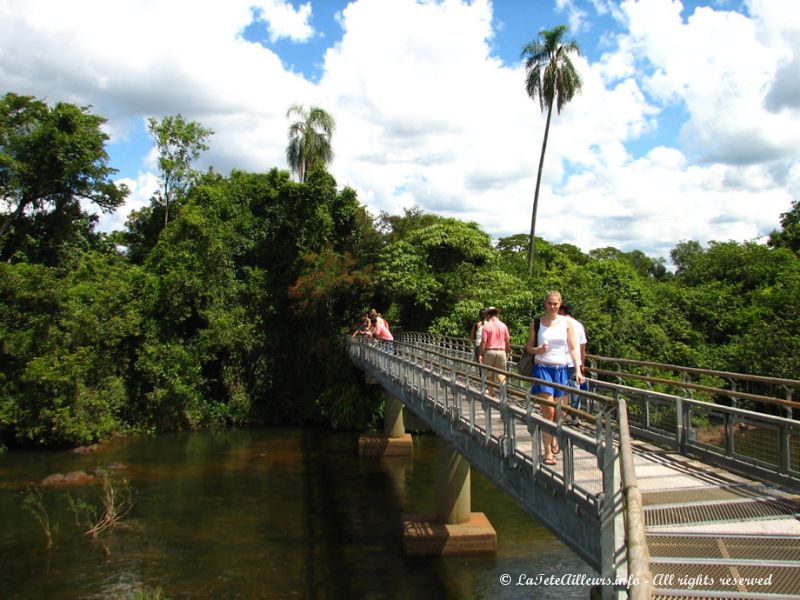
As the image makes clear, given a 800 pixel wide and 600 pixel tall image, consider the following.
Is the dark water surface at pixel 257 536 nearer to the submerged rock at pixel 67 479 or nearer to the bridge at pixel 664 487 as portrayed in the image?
the submerged rock at pixel 67 479

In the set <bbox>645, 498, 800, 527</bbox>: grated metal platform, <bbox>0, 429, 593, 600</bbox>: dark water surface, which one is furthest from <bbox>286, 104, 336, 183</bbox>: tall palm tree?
<bbox>645, 498, 800, 527</bbox>: grated metal platform

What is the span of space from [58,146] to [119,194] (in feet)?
16.8

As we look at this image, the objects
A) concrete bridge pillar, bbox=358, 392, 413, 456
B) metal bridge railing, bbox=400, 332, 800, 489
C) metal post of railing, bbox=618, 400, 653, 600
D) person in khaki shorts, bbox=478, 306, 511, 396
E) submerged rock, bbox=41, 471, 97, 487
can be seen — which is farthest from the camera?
concrete bridge pillar, bbox=358, 392, 413, 456

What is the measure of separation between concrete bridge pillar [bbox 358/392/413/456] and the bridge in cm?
1627

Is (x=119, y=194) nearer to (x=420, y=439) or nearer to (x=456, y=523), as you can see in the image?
(x=420, y=439)

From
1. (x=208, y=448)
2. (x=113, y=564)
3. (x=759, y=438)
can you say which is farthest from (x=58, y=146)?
(x=759, y=438)

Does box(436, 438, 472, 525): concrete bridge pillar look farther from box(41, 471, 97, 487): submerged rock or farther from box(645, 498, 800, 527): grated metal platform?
box(41, 471, 97, 487): submerged rock

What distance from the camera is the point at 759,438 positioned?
6992 mm

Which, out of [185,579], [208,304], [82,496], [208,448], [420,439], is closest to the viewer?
[185,579]

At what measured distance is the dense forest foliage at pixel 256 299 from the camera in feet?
87.4

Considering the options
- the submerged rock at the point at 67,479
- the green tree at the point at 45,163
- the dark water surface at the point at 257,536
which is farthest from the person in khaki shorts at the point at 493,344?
the green tree at the point at 45,163

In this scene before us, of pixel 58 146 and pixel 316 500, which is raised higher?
pixel 58 146

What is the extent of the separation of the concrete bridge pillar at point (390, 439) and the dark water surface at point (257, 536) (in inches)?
24.2

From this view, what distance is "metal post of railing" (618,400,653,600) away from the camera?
3775mm
